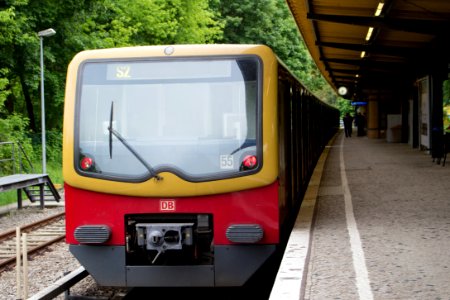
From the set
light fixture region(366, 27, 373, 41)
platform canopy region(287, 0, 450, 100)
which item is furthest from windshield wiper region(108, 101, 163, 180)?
light fixture region(366, 27, 373, 41)

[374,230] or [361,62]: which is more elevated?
[361,62]

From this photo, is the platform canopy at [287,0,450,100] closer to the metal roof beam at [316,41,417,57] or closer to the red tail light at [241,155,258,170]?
the metal roof beam at [316,41,417,57]

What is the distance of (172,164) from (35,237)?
6.55 meters

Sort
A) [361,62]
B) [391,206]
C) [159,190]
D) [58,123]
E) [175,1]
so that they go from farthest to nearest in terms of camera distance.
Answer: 1. [175,1]
2. [58,123]
3. [361,62]
4. [391,206]
5. [159,190]

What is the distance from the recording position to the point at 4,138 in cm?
2319

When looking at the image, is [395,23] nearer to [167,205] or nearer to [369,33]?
[369,33]

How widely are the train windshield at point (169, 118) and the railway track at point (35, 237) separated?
12.6 feet

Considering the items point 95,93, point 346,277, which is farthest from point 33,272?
point 346,277

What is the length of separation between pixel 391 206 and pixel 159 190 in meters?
4.86

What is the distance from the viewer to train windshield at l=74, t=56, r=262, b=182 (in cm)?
719

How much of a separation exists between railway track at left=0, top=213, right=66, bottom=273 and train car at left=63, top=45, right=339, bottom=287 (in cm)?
365

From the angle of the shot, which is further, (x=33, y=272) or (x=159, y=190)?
(x=33, y=272)

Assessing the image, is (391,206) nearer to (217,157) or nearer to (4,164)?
(217,157)

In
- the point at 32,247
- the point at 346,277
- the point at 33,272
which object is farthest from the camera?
the point at 32,247
